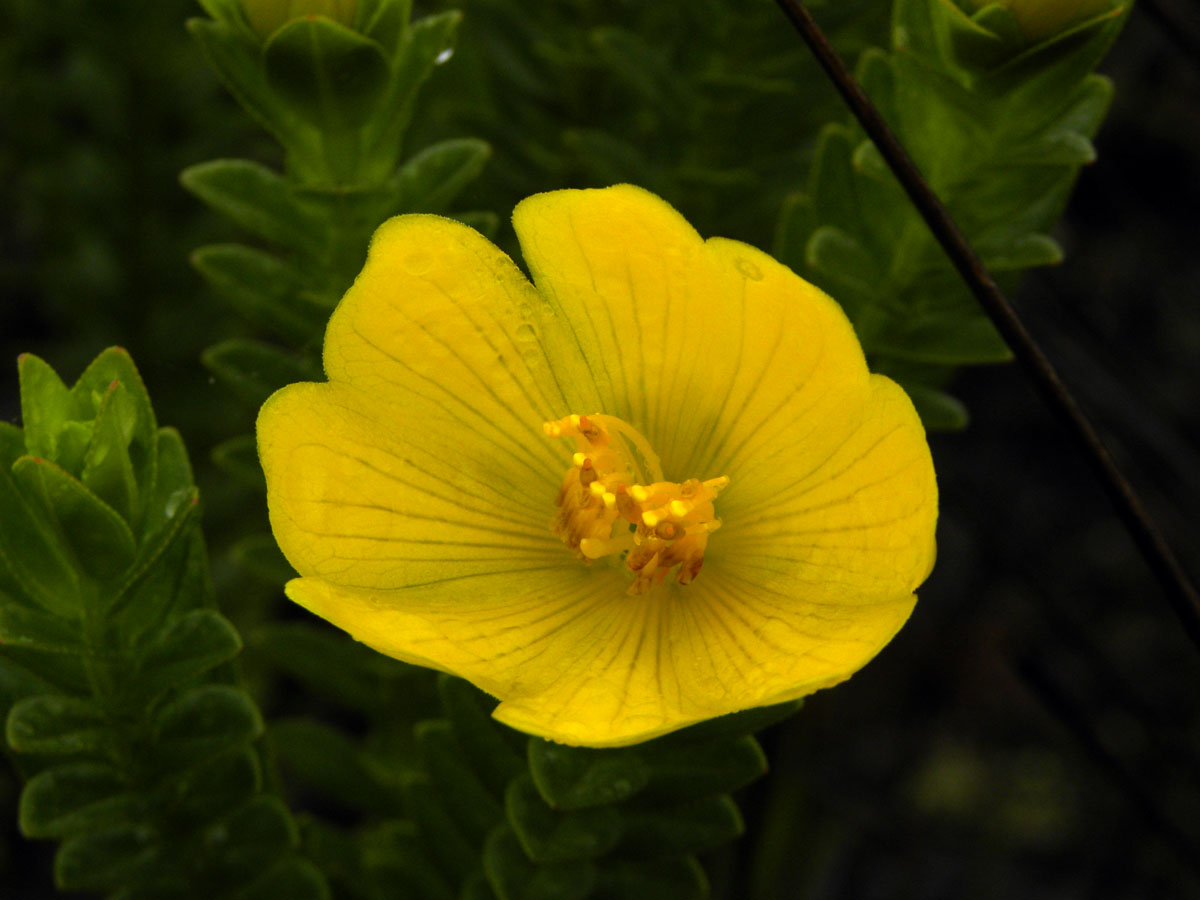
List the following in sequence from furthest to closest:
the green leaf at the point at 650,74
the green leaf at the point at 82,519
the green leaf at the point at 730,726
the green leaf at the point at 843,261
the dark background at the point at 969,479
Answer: the dark background at the point at 969,479 → the green leaf at the point at 650,74 → the green leaf at the point at 843,261 → the green leaf at the point at 730,726 → the green leaf at the point at 82,519

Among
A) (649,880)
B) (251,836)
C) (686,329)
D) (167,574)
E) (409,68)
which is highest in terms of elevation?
(409,68)

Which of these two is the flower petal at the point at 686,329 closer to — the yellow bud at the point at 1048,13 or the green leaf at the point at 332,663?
the yellow bud at the point at 1048,13

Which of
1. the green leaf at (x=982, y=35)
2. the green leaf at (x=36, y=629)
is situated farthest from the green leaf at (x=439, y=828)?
the green leaf at (x=982, y=35)

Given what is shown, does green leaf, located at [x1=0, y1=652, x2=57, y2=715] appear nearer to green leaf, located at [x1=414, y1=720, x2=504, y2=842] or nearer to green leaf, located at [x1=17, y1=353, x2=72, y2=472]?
green leaf, located at [x1=17, y1=353, x2=72, y2=472]

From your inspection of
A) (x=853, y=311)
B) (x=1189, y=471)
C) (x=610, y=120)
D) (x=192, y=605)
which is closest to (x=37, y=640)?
(x=192, y=605)

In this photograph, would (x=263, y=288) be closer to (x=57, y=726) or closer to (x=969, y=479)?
(x=57, y=726)

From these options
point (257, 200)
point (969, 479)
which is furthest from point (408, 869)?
point (969, 479)
